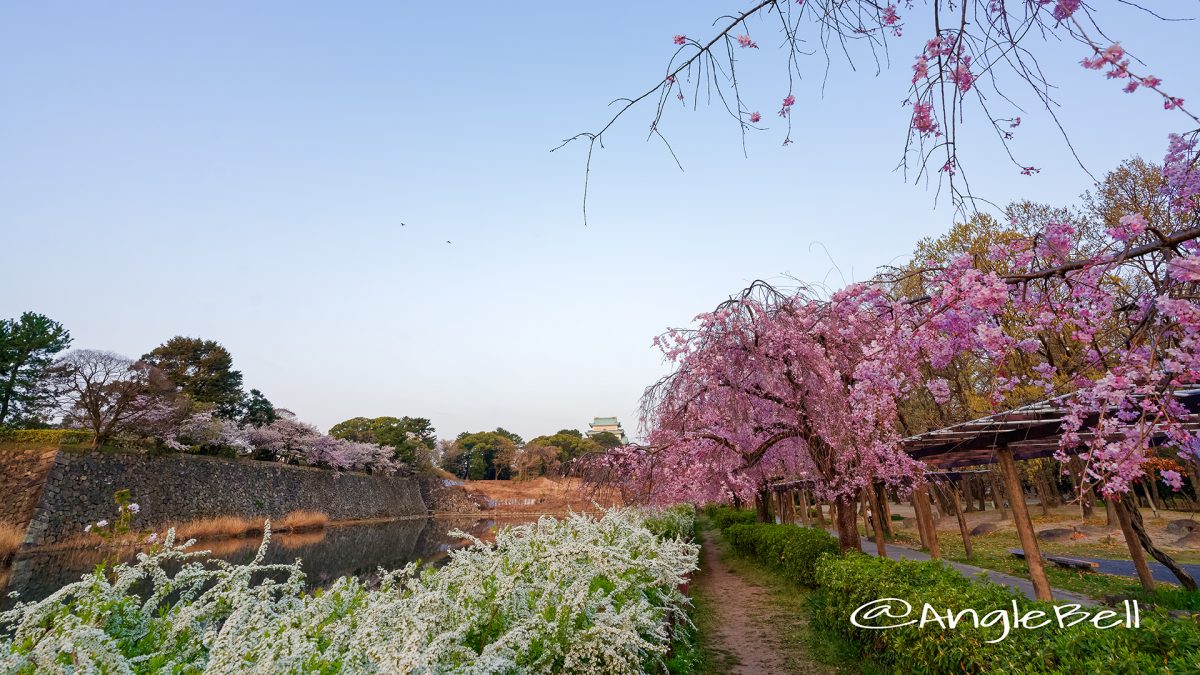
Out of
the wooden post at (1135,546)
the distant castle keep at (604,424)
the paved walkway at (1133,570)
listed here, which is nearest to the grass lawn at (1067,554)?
the wooden post at (1135,546)

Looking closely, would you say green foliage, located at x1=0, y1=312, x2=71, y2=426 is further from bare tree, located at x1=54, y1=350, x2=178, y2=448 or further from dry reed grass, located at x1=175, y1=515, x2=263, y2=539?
dry reed grass, located at x1=175, y1=515, x2=263, y2=539

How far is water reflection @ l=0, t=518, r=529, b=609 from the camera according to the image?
13398mm

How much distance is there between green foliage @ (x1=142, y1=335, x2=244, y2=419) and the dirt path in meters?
38.2

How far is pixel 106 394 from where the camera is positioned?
901 inches

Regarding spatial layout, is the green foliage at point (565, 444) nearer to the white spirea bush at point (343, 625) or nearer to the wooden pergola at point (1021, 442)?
the wooden pergola at point (1021, 442)

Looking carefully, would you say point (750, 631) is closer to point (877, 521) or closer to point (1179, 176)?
point (877, 521)

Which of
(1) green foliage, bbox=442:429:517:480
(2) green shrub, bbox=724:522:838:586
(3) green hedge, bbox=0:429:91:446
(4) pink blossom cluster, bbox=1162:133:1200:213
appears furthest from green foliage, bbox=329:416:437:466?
(4) pink blossom cluster, bbox=1162:133:1200:213

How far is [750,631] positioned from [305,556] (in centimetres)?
1722

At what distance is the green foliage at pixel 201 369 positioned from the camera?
37.3 metres

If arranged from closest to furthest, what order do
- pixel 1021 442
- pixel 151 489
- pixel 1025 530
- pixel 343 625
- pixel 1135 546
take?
pixel 343 625 < pixel 1025 530 < pixel 1135 546 < pixel 1021 442 < pixel 151 489

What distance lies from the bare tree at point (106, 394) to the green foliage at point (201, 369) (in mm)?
13392

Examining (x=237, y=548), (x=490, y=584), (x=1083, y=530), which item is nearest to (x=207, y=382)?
(x=237, y=548)

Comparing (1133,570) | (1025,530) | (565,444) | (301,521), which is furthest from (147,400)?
(565,444)

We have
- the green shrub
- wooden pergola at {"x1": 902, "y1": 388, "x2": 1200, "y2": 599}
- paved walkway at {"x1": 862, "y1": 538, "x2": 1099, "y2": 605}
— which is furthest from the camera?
the green shrub
